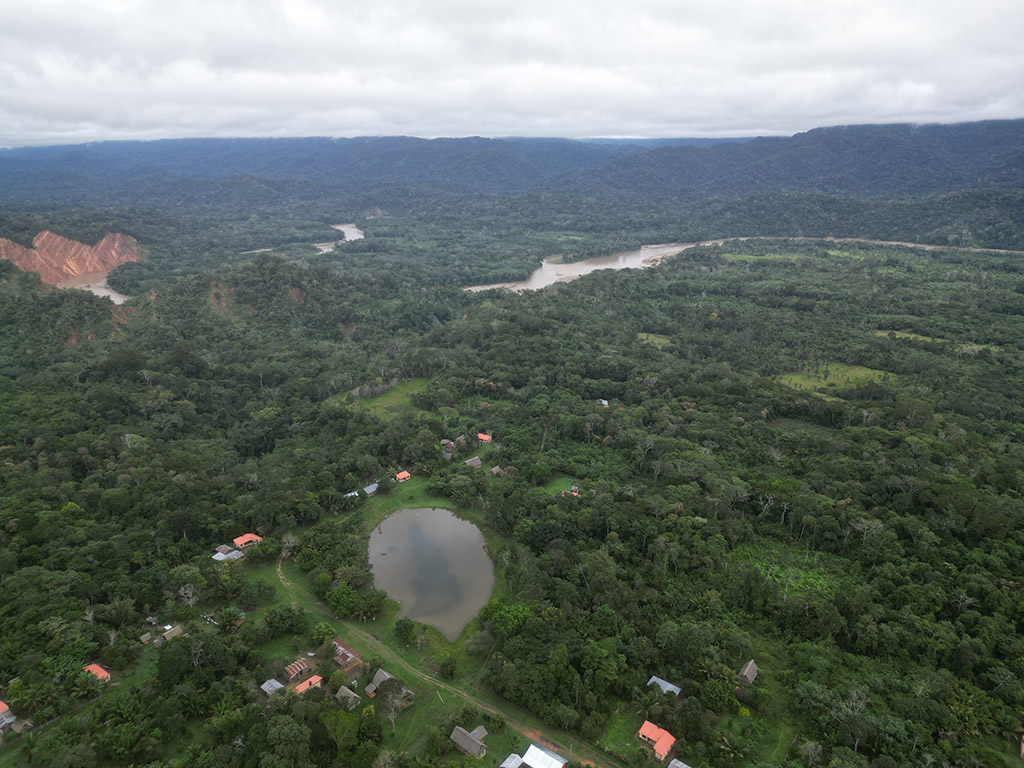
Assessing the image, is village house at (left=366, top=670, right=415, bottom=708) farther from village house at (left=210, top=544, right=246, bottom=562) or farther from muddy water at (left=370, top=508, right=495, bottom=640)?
village house at (left=210, top=544, right=246, bottom=562)

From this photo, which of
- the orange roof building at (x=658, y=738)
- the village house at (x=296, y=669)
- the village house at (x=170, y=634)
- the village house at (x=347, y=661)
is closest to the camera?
the orange roof building at (x=658, y=738)

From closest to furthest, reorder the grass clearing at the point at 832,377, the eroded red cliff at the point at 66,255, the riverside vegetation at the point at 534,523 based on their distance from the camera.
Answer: the riverside vegetation at the point at 534,523 → the grass clearing at the point at 832,377 → the eroded red cliff at the point at 66,255

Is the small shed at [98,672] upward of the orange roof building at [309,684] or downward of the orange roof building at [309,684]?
upward

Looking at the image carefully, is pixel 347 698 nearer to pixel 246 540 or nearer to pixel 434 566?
pixel 434 566

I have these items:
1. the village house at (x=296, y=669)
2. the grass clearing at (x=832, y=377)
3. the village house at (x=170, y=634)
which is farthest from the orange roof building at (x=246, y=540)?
the grass clearing at (x=832, y=377)

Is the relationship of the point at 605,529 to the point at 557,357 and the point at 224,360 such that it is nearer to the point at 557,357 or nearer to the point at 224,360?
the point at 557,357

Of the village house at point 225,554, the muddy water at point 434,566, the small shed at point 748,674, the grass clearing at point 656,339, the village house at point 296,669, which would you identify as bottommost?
the muddy water at point 434,566

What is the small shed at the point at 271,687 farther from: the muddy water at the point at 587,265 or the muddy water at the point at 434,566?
the muddy water at the point at 587,265
